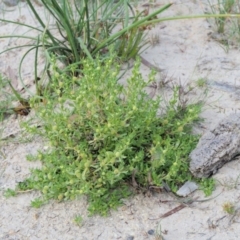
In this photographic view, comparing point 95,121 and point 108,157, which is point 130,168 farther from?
point 95,121

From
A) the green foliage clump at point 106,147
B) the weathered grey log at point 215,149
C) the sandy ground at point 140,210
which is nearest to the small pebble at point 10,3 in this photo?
the sandy ground at point 140,210

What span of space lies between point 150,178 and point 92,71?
1.78ft

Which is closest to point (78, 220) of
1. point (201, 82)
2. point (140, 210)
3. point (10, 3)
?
point (140, 210)

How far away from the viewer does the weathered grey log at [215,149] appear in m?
2.38

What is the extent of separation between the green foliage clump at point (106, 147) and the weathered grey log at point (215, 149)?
0.20 ft

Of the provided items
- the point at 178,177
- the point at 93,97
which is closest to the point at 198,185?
the point at 178,177

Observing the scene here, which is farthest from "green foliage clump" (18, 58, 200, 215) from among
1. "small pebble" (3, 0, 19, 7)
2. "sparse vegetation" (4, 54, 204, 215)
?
"small pebble" (3, 0, 19, 7)

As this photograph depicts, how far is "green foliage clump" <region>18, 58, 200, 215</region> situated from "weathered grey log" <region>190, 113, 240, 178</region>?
60mm

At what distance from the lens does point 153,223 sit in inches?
91.0

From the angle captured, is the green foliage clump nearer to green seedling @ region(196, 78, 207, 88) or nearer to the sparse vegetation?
the sparse vegetation

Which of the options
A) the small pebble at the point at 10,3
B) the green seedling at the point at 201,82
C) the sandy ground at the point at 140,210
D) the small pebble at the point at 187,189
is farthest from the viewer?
the small pebble at the point at 10,3

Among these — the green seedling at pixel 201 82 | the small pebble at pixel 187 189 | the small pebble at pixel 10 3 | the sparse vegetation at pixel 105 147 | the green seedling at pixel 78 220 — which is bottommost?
the small pebble at pixel 187 189

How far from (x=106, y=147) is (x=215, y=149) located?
0.48 meters

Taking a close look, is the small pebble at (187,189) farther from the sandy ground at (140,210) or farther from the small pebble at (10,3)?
the small pebble at (10,3)
